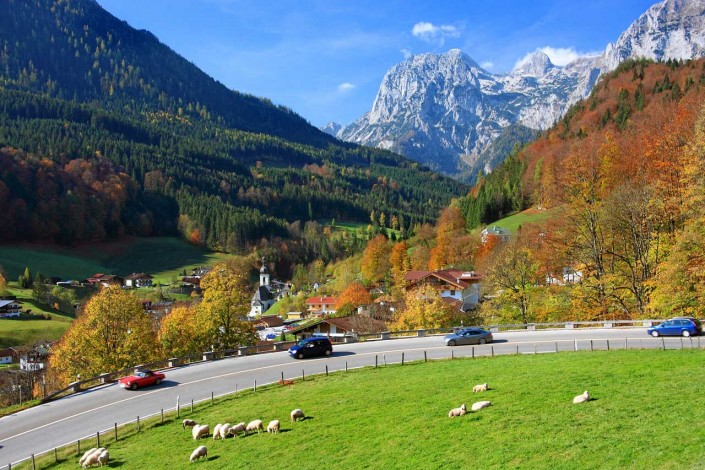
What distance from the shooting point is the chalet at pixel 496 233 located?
347 ft

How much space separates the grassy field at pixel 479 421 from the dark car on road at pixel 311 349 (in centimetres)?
845

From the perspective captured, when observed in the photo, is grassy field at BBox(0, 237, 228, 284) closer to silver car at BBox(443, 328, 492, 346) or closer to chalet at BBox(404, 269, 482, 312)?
chalet at BBox(404, 269, 482, 312)

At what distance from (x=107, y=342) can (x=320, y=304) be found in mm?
67198

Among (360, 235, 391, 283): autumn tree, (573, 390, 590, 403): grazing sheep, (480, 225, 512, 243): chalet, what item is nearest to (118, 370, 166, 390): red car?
(573, 390, 590, 403): grazing sheep

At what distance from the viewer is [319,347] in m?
40.3

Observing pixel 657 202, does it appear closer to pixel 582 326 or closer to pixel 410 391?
pixel 582 326

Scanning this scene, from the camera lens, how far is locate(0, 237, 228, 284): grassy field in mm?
149750

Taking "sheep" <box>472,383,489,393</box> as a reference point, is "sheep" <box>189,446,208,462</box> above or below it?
below

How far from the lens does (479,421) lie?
62.3 feet

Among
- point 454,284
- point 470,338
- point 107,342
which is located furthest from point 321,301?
point 470,338

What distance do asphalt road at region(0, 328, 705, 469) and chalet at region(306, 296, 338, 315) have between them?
6621cm

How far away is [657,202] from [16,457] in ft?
155

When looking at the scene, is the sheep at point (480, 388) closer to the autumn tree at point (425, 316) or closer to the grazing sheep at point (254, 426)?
the grazing sheep at point (254, 426)

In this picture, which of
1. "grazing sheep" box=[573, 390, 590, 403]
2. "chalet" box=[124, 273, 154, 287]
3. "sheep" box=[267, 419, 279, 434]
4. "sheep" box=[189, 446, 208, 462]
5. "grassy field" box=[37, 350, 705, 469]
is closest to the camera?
"grassy field" box=[37, 350, 705, 469]
